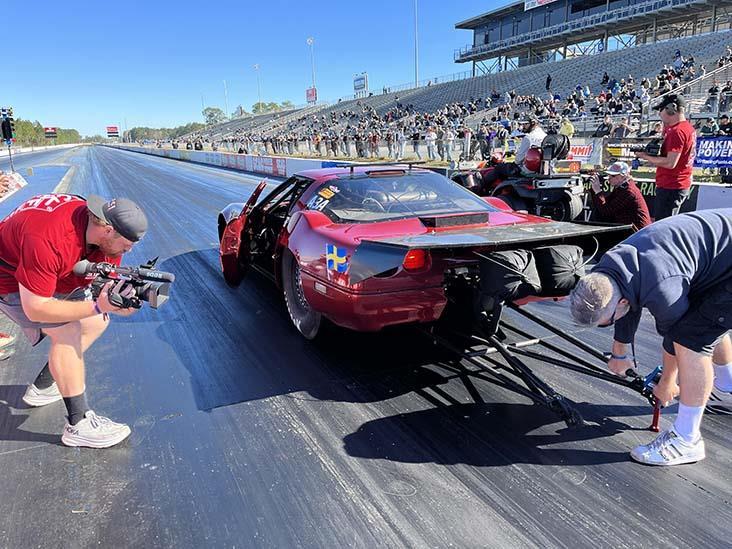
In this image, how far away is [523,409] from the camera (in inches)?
127

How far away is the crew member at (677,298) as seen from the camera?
232 centimetres

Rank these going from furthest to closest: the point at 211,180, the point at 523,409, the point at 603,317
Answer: the point at 211,180 < the point at 523,409 < the point at 603,317

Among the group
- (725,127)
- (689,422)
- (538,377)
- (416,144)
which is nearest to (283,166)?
(416,144)

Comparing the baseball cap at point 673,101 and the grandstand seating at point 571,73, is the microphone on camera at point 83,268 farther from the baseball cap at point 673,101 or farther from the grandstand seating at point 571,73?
the grandstand seating at point 571,73

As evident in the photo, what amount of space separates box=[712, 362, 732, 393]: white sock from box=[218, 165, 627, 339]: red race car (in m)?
0.99

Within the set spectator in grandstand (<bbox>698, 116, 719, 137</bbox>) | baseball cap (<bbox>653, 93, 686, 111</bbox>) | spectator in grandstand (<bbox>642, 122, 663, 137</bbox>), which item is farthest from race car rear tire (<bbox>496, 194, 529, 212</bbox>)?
spectator in grandstand (<bbox>698, 116, 719, 137</bbox>)

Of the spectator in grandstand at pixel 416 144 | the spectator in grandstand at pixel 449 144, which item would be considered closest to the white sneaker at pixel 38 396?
Result: the spectator in grandstand at pixel 449 144

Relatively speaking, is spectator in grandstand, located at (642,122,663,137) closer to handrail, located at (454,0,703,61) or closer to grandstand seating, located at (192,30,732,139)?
grandstand seating, located at (192,30,732,139)

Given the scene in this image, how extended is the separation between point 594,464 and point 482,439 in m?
0.57

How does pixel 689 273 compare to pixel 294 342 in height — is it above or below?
above

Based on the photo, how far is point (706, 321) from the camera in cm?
245

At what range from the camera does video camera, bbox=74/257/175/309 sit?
8.85 feet

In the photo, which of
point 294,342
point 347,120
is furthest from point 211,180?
point 347,120

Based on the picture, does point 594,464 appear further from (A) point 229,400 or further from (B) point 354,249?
(A) point 229,400
